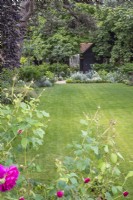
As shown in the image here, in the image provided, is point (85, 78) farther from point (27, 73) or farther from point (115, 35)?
point (27, 73)

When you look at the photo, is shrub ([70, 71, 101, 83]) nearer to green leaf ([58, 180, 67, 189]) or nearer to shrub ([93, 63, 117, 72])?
shrub ([93, 63, 117, 72])

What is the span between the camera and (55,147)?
6.86 m

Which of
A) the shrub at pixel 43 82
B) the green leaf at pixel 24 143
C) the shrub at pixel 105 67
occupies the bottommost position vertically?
the shrub at pixel 105 67

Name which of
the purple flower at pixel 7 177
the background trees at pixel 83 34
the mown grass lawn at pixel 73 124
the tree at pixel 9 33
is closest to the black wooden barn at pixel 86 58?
the background trees at pixel 83 34

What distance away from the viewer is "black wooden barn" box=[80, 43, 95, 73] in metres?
33.5

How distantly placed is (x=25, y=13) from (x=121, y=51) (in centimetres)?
1447

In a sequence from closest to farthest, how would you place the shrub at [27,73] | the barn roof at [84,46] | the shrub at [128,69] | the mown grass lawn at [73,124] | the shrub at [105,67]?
the mown grass lawn at [73,124] → the shrub at [27,73] → the shrub at [128,69] → the shrub at [105,67] → the barn roof at [84,46]

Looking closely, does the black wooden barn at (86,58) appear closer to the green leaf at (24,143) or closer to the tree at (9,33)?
the tree at (9,33)

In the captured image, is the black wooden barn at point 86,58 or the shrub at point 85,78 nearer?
the shrub at point 85,78

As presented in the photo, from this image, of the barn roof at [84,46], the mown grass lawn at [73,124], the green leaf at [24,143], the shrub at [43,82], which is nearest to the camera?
the green leaf at [24,143]

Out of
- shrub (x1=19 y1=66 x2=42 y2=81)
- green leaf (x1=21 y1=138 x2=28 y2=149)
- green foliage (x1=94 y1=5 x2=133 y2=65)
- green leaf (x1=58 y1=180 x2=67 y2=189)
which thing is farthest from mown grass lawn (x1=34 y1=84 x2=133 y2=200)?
green foliage (x1=94 y1=5 x2=133 y2=65)

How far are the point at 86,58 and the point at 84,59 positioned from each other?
0.21 metres

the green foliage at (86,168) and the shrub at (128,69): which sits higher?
the green foliage at (86,168)

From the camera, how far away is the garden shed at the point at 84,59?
33344mm
